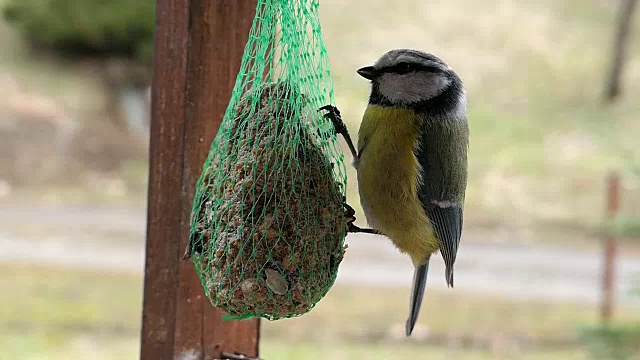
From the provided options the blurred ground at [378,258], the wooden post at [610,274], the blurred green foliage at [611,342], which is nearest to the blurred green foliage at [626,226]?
the blurred green foliage at [611,342]

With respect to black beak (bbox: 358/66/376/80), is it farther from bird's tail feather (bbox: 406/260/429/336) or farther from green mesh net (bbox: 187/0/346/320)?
bird's tail feather (bbox: 406/260/429/336)

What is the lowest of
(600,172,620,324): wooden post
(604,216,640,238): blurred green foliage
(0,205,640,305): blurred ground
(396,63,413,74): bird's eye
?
(0,205,640,305): blurred ground

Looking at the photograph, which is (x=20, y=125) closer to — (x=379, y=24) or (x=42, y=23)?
(x=42, y=23)

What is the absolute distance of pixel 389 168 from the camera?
2.01 metres

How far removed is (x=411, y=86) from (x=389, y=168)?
20 cm

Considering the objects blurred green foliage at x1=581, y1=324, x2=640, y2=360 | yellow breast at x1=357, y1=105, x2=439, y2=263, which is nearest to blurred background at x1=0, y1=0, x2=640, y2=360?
blurred green foliage at x1=581, y1=324, x2=640, y2=360

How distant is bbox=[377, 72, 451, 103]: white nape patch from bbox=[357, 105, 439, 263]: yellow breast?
0.03 meters

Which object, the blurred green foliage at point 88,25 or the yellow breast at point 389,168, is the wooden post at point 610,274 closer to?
the yellow breast at point 389,168

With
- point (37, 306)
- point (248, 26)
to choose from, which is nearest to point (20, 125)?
point (37, 306)

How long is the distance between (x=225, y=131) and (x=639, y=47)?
10467 millimetres

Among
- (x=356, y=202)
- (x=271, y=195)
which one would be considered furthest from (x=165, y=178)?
(x=356, y=202)

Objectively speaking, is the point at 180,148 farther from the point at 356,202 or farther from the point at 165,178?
the point at 356,202

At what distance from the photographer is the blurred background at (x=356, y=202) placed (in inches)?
261

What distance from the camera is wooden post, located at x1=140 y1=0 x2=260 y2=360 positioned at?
1825mm
